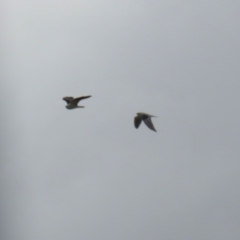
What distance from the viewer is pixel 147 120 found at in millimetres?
35375

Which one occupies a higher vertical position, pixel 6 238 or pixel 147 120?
pixel 147 120

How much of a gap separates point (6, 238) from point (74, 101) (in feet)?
47.7

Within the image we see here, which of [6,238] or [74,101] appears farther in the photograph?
[74,101]

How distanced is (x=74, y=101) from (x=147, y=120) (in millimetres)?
4208

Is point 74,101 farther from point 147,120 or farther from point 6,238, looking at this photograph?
point 6,238

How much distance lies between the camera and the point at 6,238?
888 inches

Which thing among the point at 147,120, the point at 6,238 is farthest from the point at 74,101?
the point at 6,238

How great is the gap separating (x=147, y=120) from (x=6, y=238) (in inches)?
571

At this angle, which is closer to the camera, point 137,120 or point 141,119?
point 137,120

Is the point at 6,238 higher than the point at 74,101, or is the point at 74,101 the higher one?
the point at 74,101

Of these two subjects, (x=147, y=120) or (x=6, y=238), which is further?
(x=147, y=120)

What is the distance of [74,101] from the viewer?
118ft

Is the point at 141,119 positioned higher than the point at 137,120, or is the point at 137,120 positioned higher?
the point at 141,119
